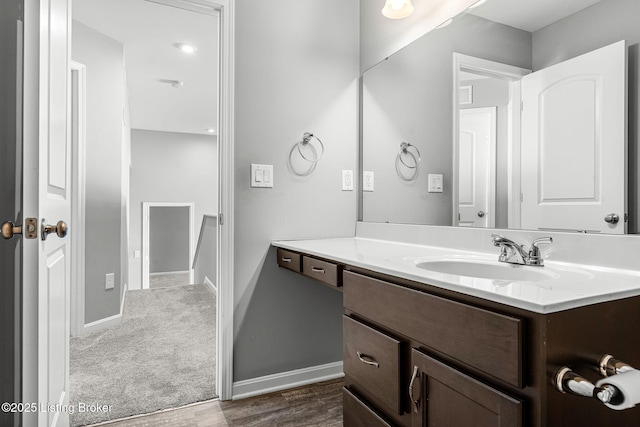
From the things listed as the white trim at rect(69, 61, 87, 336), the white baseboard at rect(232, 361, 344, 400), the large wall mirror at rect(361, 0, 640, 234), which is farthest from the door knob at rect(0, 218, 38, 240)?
the white trim at rect(69, 61, 87, 336)

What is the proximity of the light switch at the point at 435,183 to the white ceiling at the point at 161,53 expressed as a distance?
1.99 meters

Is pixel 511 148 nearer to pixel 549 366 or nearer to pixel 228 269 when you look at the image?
pixel 549 366

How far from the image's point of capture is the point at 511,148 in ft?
4.41

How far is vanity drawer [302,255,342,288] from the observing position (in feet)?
4.61

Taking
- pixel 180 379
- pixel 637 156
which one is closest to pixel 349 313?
pixel 637 156

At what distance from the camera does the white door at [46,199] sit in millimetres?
990

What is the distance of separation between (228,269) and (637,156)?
5.33ft

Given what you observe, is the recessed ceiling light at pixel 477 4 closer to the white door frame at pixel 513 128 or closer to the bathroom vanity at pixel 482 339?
the white door frame at pixel 513 128

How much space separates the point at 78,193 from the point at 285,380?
2.12 metres

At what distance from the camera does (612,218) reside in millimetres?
1068

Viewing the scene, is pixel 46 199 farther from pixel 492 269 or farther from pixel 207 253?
pixel 207 253

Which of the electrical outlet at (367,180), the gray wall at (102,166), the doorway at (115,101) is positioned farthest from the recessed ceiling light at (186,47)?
the electrical outlet at (367,180)

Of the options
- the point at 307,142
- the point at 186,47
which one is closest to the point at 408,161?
the point at 307,142

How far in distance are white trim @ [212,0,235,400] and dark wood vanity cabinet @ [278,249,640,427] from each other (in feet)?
2.91
